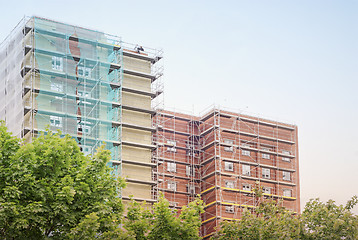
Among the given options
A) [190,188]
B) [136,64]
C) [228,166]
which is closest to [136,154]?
[136,64]

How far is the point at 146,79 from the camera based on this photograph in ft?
242

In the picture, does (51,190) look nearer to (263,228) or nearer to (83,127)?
(263,228)

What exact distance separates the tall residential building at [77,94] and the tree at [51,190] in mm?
19518

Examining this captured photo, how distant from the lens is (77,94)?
6444cm

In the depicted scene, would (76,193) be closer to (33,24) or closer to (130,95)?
(33,24)

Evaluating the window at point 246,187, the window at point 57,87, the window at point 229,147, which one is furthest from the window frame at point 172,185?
the window at point 57,87

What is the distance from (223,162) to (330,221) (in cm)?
3477

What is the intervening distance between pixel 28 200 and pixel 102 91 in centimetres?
2764

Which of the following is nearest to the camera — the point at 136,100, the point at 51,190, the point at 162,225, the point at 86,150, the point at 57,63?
the point at 51,190

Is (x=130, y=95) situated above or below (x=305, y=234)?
above

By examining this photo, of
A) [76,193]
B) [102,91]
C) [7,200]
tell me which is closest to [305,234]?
[76,193]

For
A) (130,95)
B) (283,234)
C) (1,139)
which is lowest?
(283,234)

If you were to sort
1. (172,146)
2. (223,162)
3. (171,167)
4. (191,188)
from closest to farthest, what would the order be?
(171,167), (172,146), (191,188), (223,162)

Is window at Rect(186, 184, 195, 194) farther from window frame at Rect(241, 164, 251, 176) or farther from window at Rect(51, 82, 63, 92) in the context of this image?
window at Rect(51, 82, 63, 92)
